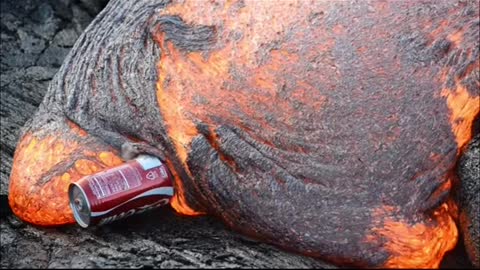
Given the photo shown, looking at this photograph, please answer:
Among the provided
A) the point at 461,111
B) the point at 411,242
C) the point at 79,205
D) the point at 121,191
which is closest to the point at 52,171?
the point at 79,205

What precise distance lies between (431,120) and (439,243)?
43 centimetres

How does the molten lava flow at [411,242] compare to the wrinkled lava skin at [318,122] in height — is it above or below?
below

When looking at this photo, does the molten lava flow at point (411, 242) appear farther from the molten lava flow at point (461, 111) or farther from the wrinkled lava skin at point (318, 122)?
the molten lava flow at point (461, 111)

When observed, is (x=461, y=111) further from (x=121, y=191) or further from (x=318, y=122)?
(x=121, y=191)

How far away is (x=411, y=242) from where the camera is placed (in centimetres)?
279

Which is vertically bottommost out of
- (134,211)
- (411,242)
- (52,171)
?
(411,242)

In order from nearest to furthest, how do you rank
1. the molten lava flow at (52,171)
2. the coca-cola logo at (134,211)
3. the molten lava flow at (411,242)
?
the molten lava flow at (411,242), the coca-cola logo at (134,211), the molten lava flow at (52,171)

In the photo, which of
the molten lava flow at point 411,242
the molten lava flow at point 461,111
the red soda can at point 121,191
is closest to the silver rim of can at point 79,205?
the red soda can at point 121,191

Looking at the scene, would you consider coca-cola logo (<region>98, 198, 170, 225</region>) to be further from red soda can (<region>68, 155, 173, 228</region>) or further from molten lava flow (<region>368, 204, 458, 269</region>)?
molten lava flow (<region>368, 204, 458, 269</region>)

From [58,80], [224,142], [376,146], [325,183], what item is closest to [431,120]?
[376,146]

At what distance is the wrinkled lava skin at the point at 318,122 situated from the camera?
9.21 ft

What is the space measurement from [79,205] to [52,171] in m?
0.25

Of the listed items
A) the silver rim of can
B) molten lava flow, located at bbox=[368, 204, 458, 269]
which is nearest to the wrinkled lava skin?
molten lava flow, located at bbox=[368, 204, 458, 269]

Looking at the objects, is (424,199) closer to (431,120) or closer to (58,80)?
(431,120)
